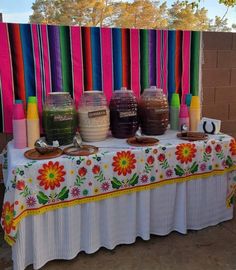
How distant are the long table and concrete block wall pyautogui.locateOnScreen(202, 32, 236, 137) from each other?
2.83 feet

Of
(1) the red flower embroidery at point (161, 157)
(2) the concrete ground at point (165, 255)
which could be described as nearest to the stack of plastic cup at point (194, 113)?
(1) the red flower embroidery at point (161, 157)

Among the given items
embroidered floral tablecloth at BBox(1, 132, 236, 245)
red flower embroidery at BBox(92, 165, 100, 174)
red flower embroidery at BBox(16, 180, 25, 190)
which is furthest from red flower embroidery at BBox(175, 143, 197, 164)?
red flower embroidery at BBox(16, 180, 25, 190)

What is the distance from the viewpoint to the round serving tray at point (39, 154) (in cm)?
155

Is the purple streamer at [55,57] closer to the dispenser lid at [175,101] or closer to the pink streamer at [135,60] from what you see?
the pink streamer at [135,60]

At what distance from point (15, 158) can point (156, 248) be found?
102cm

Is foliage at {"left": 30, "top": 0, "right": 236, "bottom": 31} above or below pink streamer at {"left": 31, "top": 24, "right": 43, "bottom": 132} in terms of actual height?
above

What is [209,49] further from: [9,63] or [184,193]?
[9,63]

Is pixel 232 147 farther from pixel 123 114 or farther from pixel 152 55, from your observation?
pixel 152 55

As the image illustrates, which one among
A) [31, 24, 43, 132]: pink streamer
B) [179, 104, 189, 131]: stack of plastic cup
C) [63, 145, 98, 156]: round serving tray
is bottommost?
[63, 145, 98, 156]: round serving tray

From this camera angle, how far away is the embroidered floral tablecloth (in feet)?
4.79

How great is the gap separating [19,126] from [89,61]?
2.41 ft

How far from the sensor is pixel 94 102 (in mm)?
1899

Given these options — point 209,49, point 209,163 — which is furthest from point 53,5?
point 209,163

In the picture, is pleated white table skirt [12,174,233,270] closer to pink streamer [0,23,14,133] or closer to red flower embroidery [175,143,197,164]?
red flower embroidery [175,143,197,164]
